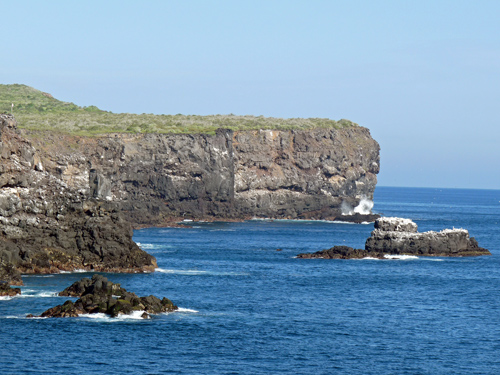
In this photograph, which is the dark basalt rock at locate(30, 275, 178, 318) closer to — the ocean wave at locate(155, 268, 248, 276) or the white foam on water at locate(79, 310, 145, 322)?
the white foam on water at locate(79, 310, 145, 322)

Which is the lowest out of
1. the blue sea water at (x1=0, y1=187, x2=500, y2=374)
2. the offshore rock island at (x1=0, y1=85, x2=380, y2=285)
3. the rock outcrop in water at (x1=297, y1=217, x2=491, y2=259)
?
the blue sea water at (x1=0, y1=187, x2=500, y2=374)

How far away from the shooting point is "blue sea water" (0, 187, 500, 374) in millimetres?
48469

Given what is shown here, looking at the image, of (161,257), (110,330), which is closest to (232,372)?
(110,330)

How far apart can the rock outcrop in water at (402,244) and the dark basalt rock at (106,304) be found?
4572 centimetres

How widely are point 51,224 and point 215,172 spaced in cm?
9396

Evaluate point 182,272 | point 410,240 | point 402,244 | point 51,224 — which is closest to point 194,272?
point 182,272

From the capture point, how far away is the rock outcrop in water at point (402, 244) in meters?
105

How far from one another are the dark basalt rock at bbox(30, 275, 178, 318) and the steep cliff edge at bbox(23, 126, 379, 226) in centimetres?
7279

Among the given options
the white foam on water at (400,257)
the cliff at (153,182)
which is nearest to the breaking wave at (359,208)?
the cliff at (153,182)

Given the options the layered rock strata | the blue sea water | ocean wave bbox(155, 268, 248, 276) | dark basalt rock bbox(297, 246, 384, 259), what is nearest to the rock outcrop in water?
dark basalt rock bbox(297, 246, 384, 259)

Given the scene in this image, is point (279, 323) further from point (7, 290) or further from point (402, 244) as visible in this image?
point (402, 244)

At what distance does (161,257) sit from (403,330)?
147 feet

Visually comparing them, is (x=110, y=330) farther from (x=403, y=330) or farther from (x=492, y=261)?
(x=492, y=261)

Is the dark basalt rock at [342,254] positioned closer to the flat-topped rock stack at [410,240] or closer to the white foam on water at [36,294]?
the flat-topped rock stack at [410,240]
